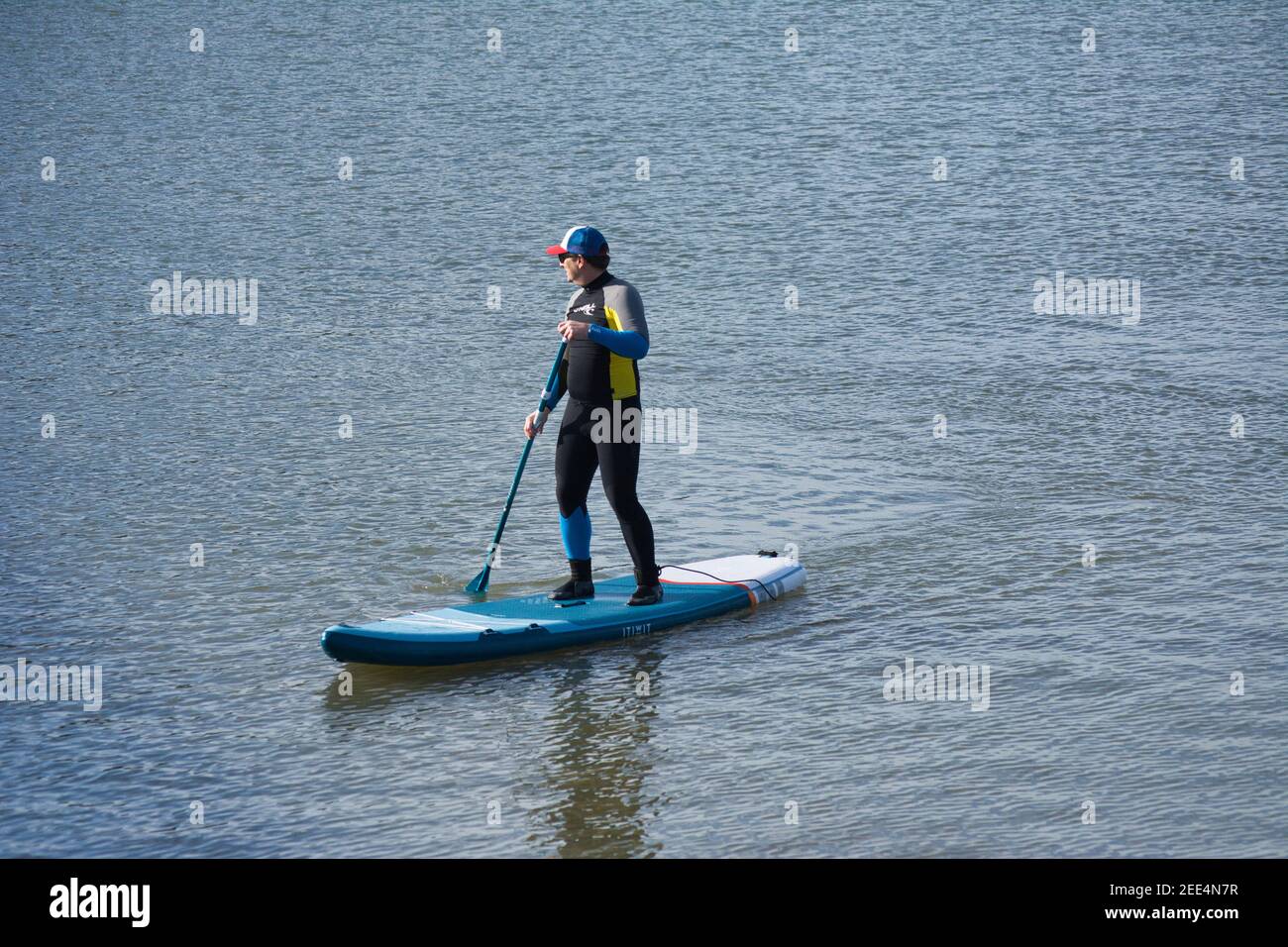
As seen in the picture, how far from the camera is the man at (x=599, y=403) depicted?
7.14m

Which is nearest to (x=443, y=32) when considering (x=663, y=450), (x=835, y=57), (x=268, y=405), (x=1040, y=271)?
(x=835, y=57)

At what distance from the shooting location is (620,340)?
703 centimetres

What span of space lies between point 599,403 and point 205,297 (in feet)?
27.3

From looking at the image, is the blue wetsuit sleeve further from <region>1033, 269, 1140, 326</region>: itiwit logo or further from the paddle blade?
<region>1033, 269, 1140, 326</region>: itiwit logo

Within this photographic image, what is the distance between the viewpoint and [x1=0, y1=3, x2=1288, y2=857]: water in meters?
5.76

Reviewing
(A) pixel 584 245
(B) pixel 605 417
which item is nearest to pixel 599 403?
(B) pixel 605 417

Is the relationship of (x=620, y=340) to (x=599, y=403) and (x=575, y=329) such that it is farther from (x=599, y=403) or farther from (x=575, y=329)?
(x=599, y=403)

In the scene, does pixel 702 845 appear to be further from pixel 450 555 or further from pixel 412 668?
pixel 450 555

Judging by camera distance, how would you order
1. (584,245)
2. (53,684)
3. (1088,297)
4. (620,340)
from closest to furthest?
(53,684)
(620,340)
(584,245)
(1088,297)

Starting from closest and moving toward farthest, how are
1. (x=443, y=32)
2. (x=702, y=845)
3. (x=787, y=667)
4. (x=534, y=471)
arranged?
1. (x=702, y=845)
2. (x=787, y=667)
3. (x=534, y=471)
4. (x=443, y=32)

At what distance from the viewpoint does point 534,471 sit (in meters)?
9.95

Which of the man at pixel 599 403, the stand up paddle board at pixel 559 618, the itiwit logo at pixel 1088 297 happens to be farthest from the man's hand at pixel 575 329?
the itiwit logo at pixel 1088 297

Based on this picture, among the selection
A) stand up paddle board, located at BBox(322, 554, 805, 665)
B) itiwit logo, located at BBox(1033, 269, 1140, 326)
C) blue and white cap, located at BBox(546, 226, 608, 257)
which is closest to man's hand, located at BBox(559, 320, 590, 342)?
blue and white cap, located at BBox(546, 226, 608, 257)

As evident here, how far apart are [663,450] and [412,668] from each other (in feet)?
11.6
